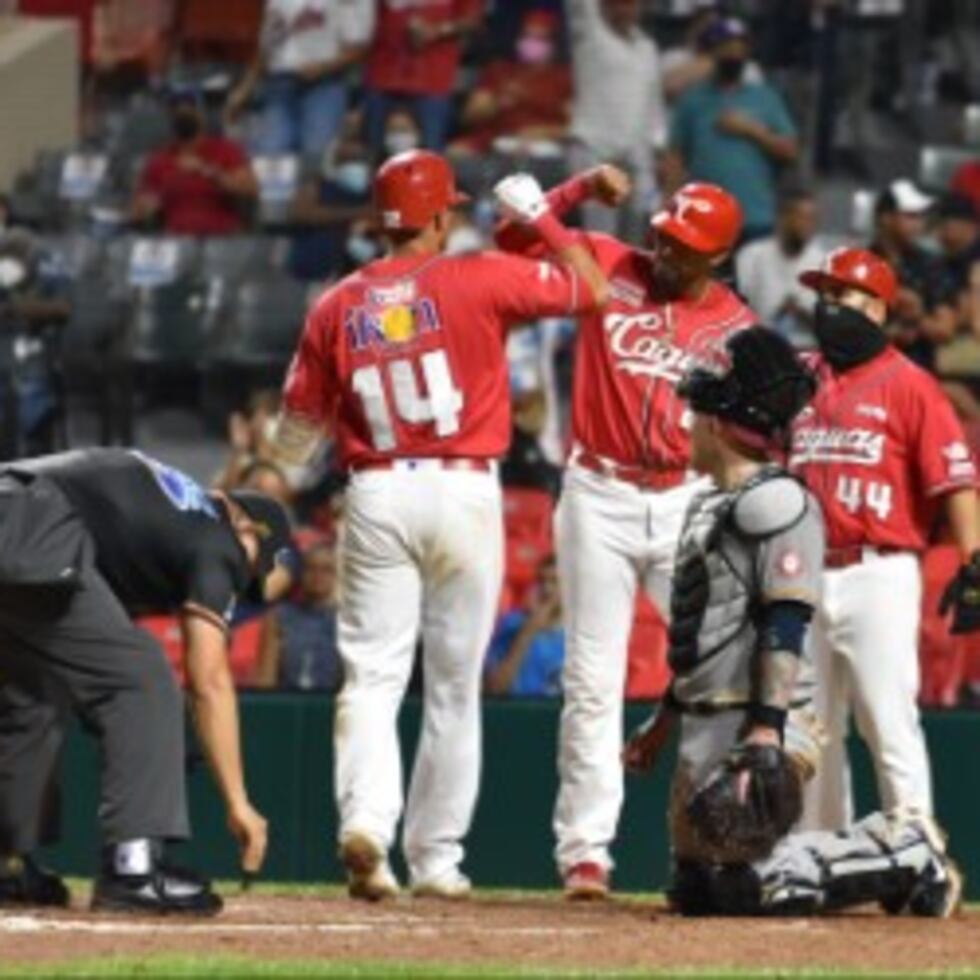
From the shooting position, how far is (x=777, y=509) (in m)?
10.3

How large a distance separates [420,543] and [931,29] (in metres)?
9.72

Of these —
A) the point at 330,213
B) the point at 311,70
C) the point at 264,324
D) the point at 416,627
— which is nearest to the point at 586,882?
the point at 416,627

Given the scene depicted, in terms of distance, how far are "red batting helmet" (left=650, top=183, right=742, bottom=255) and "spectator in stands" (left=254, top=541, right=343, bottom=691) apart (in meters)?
3.15

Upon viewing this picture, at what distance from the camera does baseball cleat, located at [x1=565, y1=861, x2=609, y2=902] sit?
37.8 ft

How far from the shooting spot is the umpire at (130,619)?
993 cm

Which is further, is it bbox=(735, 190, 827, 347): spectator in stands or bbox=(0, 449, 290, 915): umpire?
bbox=(735, 190, 827, 347): spectator in stands

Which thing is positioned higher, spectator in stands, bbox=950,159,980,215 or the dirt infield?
spectator in stands, bbox=950,159,980,215

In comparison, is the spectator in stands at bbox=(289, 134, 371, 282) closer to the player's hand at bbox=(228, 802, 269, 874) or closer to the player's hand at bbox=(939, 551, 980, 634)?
the player's hand at bbox=(939, 551, 980, 634)

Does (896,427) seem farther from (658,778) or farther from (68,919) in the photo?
(68,919)

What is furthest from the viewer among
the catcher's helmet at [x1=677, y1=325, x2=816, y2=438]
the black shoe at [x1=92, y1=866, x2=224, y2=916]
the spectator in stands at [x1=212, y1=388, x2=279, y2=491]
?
the spectator in stands at [x1=212, y1=388, x2=279, y2=491]

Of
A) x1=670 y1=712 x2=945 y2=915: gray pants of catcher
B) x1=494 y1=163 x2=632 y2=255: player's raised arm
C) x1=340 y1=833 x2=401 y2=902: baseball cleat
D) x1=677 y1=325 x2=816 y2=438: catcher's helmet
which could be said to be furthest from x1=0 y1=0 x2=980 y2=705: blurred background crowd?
x1=677 y1=325 x2=816 y2=438: catcher's helmet

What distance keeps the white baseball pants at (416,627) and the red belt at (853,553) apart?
0.93 metres

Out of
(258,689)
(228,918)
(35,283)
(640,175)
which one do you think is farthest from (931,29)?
(228,918)

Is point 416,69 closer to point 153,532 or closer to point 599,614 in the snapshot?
point 599,614
